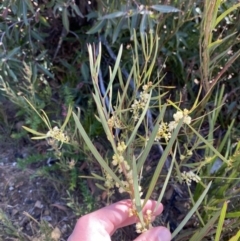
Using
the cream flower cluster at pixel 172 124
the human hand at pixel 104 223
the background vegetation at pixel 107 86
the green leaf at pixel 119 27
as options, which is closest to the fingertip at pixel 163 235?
the human hand at pixel 104 223

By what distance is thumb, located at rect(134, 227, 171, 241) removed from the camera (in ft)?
2.53

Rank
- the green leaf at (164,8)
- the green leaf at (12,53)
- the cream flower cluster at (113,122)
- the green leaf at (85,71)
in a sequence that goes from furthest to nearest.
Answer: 1. the green leaf at (85,71)
2. the green leaf at (12,53)
3. the green leaf at (164,8)
4. the cream flower cluster at (113,122)

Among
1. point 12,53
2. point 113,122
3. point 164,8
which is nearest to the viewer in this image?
point 113,122

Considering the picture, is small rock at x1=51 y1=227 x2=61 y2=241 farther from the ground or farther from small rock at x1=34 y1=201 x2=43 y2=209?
small rock at x1=34 y1=201 x2=43 y2=209

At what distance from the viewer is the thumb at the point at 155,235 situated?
30.3 inches

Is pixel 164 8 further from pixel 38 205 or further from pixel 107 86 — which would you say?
pixel 38 205

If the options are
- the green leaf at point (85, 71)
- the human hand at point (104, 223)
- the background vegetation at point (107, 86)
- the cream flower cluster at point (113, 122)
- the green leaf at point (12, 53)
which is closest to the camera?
the cream flower cluster at point (113, 122)

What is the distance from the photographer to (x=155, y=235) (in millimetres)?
792

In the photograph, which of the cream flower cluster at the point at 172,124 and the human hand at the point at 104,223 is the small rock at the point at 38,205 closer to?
the human hand at the point at 104,223

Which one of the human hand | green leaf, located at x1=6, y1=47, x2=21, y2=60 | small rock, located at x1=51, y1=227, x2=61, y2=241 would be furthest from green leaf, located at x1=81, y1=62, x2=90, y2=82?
the human hand

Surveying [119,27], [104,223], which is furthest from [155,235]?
[119,27]

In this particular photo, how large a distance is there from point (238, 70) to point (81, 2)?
0.58 m

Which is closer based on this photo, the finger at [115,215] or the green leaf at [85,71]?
the finger at [115,215]

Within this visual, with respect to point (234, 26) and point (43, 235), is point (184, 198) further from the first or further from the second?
point (234, 26)
